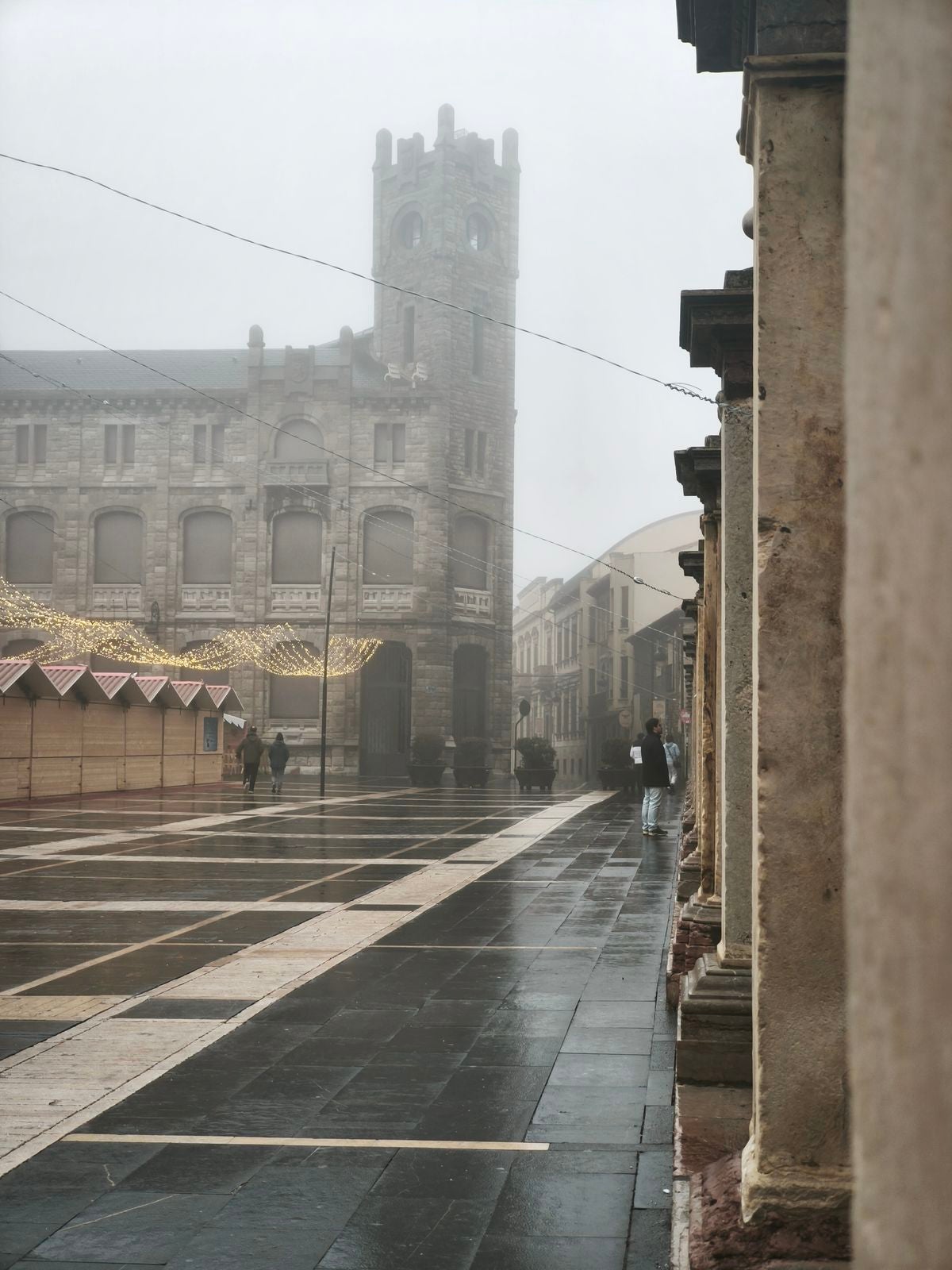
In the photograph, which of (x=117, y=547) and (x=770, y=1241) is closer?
(x=770, y=1241)

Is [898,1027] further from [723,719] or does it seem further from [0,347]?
[0,347]

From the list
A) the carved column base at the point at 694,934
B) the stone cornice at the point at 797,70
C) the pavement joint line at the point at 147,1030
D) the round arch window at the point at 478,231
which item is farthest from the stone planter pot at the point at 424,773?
the stone cornice at the point at 797,70

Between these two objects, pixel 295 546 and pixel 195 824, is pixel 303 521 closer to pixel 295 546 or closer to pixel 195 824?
pixel 295 546

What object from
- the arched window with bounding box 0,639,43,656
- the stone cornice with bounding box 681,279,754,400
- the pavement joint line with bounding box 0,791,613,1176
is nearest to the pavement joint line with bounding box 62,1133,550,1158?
the pavement joint line with bounding box 0,791,613,1176

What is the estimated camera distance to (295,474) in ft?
157

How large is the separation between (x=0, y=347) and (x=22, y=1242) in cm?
5524

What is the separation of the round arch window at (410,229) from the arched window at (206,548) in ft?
41.6

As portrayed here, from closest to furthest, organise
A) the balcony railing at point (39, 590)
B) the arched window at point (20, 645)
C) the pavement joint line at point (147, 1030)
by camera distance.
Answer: the pavement joint line at point (147, 1030)
the arched window at point (20, 645)
the balcony railing at point (39, 590)

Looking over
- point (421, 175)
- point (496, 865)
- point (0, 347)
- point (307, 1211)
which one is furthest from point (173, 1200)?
point (0, 347)

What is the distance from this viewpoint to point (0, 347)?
54250mm

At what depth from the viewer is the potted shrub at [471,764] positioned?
1550 inches

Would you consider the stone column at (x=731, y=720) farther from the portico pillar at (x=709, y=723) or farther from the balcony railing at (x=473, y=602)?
the balcony railing at (x=473, y=602)

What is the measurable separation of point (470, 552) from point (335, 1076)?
43641 mm

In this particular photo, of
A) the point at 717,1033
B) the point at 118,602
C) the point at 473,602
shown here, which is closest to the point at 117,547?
the point at 118,602
